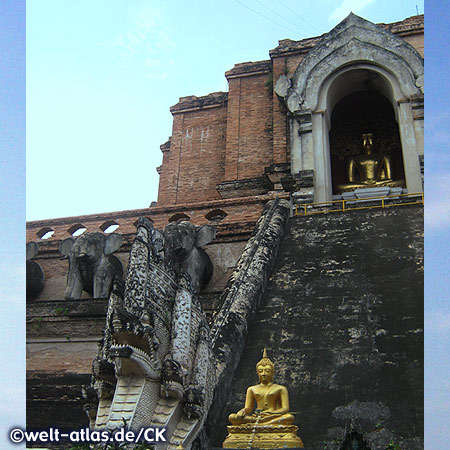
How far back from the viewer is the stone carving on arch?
14.6 metres

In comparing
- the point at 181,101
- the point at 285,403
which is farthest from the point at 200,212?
the point at 181,101

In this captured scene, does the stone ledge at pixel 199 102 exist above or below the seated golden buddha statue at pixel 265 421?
above

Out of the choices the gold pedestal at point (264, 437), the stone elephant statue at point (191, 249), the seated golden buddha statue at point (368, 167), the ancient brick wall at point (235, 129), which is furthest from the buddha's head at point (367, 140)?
the gold pedestal at point (264, 437)

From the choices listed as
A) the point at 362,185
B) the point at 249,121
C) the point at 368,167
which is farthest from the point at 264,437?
the point at 368,167

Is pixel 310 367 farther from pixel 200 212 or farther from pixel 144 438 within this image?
pixel 200 212

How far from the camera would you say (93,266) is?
10.7 metres

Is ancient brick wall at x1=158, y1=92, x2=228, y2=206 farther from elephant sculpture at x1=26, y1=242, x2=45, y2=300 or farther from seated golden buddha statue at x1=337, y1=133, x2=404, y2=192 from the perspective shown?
elephant sculpture at x1=26, y1=242, x2=45, y2=300

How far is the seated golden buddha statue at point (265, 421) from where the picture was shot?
16.9ft

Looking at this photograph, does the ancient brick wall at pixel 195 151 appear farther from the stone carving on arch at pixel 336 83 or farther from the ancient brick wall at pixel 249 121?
the stone carving on arch at pixel 336 83

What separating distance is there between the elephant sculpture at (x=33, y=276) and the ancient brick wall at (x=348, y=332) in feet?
16.9

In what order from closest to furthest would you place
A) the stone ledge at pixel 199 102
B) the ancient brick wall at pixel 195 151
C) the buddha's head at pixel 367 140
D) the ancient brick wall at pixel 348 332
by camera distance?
the ancient brick wall at pixel 348 332, the ancient brick wall at pixel 195 151, the buddha's head at pixel 367 140, the stone ledge at pixel 199 102

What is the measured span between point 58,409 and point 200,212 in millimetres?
5375

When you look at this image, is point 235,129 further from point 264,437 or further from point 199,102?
point 264,437

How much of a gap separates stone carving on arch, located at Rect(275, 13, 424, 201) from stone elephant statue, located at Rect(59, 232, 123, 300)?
5.55m
